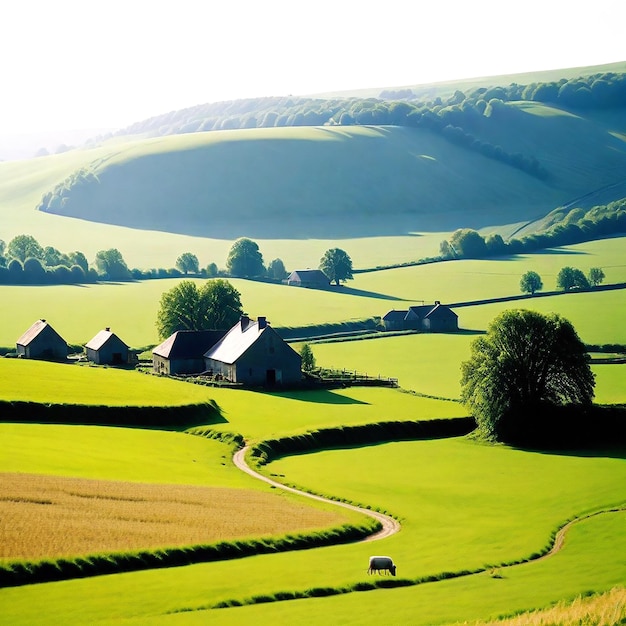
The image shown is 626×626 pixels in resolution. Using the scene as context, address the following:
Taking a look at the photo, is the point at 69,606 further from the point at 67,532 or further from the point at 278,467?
the point at 278,467

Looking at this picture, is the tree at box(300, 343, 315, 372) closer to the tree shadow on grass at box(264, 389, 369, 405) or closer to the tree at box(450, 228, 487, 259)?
the tree shadow on grass at box(264, 389, 369, 405)

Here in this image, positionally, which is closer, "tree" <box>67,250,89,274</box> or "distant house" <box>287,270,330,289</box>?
"distant house" <box>287,270,330,289</box>

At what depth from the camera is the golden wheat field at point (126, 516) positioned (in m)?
31.7

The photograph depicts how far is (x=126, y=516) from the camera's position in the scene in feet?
117

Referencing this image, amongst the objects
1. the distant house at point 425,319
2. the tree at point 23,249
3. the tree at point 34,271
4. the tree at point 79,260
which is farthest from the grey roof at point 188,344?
the tree at point 23,249

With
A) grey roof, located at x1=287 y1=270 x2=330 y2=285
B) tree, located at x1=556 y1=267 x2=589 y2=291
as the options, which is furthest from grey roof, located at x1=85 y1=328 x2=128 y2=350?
tree, located at x1=556 y1=267 x2=589 y2=291

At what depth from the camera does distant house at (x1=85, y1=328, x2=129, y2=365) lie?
91562 mm

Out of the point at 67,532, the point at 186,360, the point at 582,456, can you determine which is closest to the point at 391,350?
the point at 186,360

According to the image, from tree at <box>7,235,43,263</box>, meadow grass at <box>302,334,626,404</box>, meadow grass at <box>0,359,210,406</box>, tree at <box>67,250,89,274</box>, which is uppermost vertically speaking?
tree at <box>7,235,43,263</box>

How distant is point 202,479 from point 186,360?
4250 cm

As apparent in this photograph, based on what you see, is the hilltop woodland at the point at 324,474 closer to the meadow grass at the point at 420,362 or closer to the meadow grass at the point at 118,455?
the meadow grass at the point at 118,455

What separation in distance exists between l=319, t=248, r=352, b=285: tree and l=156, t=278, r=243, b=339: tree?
176 ft

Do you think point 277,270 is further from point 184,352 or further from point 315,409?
point 315,409

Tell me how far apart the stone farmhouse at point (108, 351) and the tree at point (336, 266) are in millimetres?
61526
